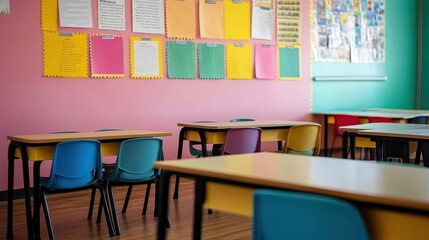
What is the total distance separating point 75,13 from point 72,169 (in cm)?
232

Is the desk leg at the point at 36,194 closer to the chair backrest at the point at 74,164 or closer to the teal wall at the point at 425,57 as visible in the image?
the chair backrest at the point at 74,164

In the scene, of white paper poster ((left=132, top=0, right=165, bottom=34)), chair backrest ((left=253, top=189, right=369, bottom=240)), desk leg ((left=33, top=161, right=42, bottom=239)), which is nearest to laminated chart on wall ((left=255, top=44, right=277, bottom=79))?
white paper poster ((left=132, top=0, right=165, bottom=34))

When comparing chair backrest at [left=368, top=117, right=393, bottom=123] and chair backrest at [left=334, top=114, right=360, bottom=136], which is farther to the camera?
chair backrest at [left=334, top=114, right=360, bottom=136]

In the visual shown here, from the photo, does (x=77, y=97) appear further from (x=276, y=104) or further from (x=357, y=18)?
(x=357, y=18)

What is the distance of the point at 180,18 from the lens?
651 centimetres

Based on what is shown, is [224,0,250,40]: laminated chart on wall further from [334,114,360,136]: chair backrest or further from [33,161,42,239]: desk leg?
[33,161,42,239]: desk leg

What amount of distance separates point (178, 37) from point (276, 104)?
6.16 ft

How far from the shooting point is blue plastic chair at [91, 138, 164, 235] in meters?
4.09

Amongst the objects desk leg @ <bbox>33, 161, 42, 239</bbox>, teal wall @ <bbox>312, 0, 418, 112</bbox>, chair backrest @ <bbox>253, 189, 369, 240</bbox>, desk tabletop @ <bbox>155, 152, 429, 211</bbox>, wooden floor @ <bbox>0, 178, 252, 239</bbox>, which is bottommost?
wooden floor @ <bbox>0, 178, 252, 239</bbox>

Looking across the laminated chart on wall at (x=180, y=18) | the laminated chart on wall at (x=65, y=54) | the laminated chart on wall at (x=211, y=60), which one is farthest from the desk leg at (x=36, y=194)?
the laminated chart on wall at (x=211, y=60)

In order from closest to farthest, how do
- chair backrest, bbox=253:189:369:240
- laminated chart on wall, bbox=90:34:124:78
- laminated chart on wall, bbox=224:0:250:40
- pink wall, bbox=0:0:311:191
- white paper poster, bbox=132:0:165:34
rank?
chair backrest, bbox=253:189:369:240, pink wall, bbox=0:0:311:191, laminated chart on wall, bbox=90:34:124:78, white paper poster, bbox=132:0:165:34, laminated chart on wall, bbox=224:0:250:40

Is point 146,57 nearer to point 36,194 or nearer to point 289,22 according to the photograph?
point 289,22

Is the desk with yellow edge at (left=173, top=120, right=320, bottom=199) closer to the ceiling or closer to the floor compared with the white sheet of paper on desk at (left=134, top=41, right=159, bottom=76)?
closer to the floor

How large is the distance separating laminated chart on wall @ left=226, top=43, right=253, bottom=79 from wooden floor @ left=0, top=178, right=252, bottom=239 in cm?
213
